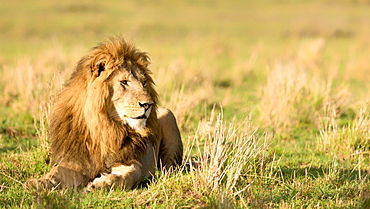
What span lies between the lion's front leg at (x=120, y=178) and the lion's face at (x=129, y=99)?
14.9 inches

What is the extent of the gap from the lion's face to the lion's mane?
0.16ft

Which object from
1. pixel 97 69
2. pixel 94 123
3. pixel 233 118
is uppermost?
pixel 97 69

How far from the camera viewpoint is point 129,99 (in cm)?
444

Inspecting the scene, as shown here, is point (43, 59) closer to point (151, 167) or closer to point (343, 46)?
point (151, 167)

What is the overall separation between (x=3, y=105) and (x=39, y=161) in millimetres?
4058

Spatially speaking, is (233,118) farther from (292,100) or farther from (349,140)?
(292,100)

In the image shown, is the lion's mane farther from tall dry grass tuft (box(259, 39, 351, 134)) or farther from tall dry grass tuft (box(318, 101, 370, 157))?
tall dry grass tuft (box(259, 39, 351, 134))

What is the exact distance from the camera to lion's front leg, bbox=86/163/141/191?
4551 millimetres

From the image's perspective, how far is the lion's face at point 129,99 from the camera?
14.5ft

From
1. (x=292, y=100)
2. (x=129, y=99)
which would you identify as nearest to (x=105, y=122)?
(x=129, y=99)

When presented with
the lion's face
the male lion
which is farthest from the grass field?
the lion's face

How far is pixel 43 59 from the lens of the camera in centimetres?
1252

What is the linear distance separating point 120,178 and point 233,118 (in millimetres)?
1382

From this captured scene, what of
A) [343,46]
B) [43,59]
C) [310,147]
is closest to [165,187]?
[310,147]
